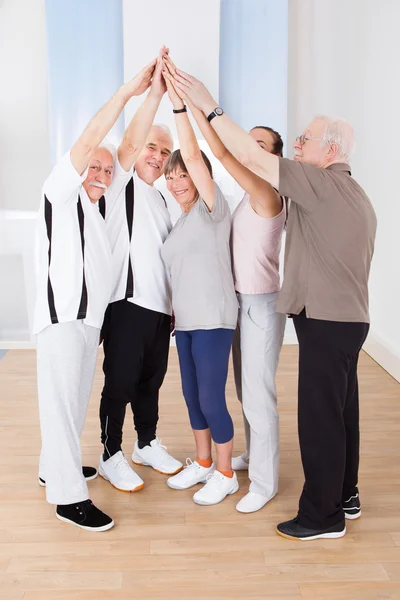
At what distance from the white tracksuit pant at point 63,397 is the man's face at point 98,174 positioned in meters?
0.48

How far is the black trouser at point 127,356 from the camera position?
2.57 metres

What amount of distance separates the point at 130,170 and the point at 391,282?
8.40 feet

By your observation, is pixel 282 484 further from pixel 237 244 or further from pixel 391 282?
pixel 391 282

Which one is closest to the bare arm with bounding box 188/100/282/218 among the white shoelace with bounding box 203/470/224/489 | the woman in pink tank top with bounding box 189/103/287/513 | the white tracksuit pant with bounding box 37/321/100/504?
the woman in pink tank top with bounding box 189/103/287/513

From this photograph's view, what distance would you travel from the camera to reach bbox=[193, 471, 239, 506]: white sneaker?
2.59 m

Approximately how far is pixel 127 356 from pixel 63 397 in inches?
14.1

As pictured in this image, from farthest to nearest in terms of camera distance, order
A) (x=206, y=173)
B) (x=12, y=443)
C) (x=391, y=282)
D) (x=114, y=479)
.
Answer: (x=391, y=282)
(x=12, y=443)
(x=114, y=479)
(x=206, y=173)

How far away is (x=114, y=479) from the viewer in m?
2.73

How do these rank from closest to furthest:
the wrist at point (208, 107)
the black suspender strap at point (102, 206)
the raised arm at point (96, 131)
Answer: the raised arm at point (96, 131) < the wrist at point (208, 107) < the black suspender strap at point (102, 206)

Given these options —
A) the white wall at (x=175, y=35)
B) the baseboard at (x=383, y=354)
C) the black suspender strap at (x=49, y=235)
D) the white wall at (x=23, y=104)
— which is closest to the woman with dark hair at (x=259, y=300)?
the black suspender strap at (x=49, y=235)

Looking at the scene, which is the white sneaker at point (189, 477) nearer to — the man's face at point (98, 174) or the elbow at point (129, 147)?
the man's face at point (98, 174)

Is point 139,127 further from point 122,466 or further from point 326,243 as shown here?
point 122,466

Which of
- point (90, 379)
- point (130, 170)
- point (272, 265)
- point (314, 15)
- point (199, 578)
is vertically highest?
point (314, 15)

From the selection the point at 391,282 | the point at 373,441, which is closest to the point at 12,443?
the point at 373,441
